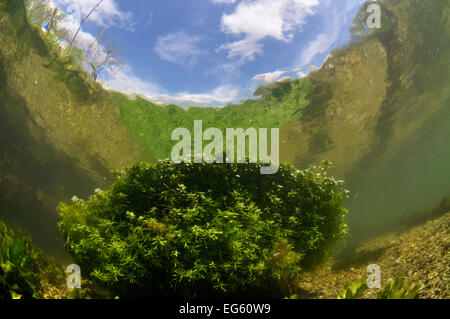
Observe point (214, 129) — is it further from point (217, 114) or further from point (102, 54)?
point (102, 54)

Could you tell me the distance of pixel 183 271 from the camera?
4410 millimetres

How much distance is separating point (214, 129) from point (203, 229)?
10.8 m

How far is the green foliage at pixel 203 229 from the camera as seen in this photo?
463cm

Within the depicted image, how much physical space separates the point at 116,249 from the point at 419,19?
52.8 feet

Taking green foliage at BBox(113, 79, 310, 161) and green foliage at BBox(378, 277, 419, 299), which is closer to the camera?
green foliage at BBox(378, 277, 419, 299)

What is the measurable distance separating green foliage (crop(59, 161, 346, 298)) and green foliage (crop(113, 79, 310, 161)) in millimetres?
6417

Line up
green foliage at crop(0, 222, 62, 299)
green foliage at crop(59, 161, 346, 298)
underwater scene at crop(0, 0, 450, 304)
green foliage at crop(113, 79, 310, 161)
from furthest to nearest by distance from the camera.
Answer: green foliage at crop(113, 79, 310, 161) < underwater scene at crop(0, 0, 450, 304) < green foliage at crop(59, 161, 346, 298) < green foliage at crop(0, 222, 62, 299)

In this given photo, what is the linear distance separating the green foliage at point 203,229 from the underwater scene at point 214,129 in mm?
41

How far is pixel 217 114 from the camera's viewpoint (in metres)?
13.1

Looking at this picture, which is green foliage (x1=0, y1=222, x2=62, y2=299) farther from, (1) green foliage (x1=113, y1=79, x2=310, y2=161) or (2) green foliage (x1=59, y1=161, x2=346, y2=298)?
(1) green foliage (x1=113, y1=79, x2=310, y2=161)

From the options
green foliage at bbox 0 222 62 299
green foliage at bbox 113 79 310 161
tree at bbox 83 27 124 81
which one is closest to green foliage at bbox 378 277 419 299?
green foliage at bbox 0 222 62 299

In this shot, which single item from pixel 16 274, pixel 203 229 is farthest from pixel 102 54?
pixel 203 229

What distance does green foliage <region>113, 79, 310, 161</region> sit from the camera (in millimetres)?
12320
